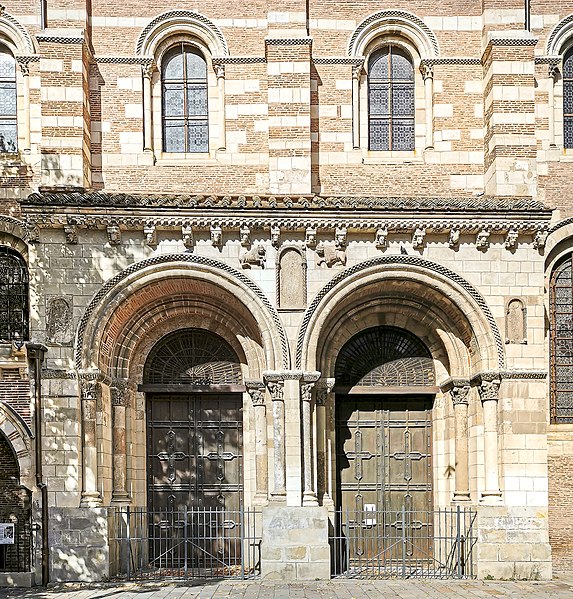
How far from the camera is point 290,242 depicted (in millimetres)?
16359

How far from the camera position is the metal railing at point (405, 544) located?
53.4ft

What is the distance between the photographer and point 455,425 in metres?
17.2

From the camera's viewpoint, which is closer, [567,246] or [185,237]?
[185,237]

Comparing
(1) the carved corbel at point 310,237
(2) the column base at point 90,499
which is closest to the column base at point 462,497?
(1) the carved corbel at point 310,237

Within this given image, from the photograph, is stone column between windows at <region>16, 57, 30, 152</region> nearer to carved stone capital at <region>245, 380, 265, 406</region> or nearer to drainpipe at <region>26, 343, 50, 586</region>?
drainpipe at <region>26, 343, 50, 586</region>

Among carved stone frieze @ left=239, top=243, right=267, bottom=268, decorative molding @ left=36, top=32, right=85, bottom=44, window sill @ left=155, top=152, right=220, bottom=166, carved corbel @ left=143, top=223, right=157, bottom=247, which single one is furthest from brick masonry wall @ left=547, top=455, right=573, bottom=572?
decorative molding @ left=36, top=32, right=85, bottom=44

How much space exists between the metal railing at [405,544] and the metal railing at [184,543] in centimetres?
166

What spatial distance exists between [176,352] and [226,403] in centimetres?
138

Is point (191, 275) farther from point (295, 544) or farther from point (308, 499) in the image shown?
point (295, 544)

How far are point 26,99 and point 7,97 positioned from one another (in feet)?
1.62

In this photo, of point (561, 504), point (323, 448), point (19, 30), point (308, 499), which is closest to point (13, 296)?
point (19, 30)

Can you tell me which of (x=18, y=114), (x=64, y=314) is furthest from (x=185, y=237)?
(x=18, y=114)

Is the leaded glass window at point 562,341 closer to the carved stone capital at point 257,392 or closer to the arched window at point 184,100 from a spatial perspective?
the carved stone capital at point 257,392

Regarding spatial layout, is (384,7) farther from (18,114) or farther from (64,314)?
(64,314)
